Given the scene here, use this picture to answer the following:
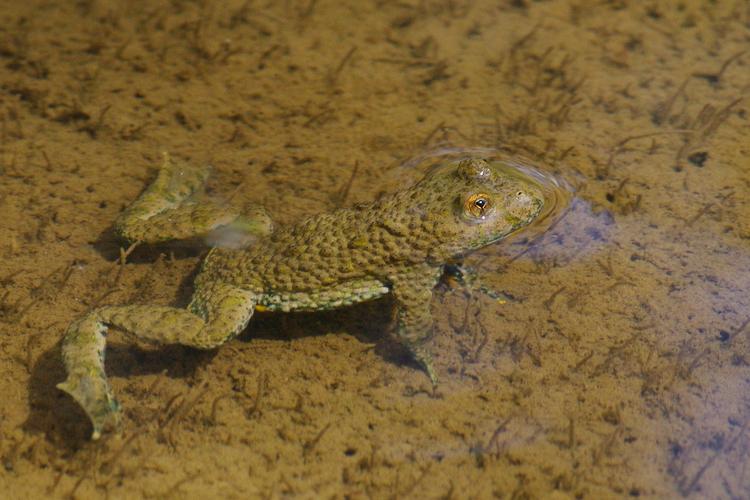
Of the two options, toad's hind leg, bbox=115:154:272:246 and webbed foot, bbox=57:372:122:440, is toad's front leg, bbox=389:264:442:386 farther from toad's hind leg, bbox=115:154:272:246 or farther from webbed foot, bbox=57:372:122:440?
webbed foot, bbox=57:372:122:440

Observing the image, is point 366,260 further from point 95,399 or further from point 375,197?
point 95,399

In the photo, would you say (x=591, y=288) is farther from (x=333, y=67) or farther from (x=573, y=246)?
(x=333, y=67)

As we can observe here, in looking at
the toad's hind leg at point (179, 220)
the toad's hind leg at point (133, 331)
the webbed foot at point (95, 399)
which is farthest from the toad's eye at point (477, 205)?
the webbed foot at point (95, 399)

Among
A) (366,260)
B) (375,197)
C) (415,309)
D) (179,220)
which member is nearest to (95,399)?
(179,220)

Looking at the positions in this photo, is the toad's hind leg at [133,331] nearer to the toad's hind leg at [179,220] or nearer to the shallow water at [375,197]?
the shallow water at [375,197]

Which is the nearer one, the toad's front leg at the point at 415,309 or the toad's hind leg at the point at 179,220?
the toad's front leg at the point at 415,309

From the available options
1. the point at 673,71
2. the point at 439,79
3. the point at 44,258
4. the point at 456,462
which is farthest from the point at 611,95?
the point at 44,258
